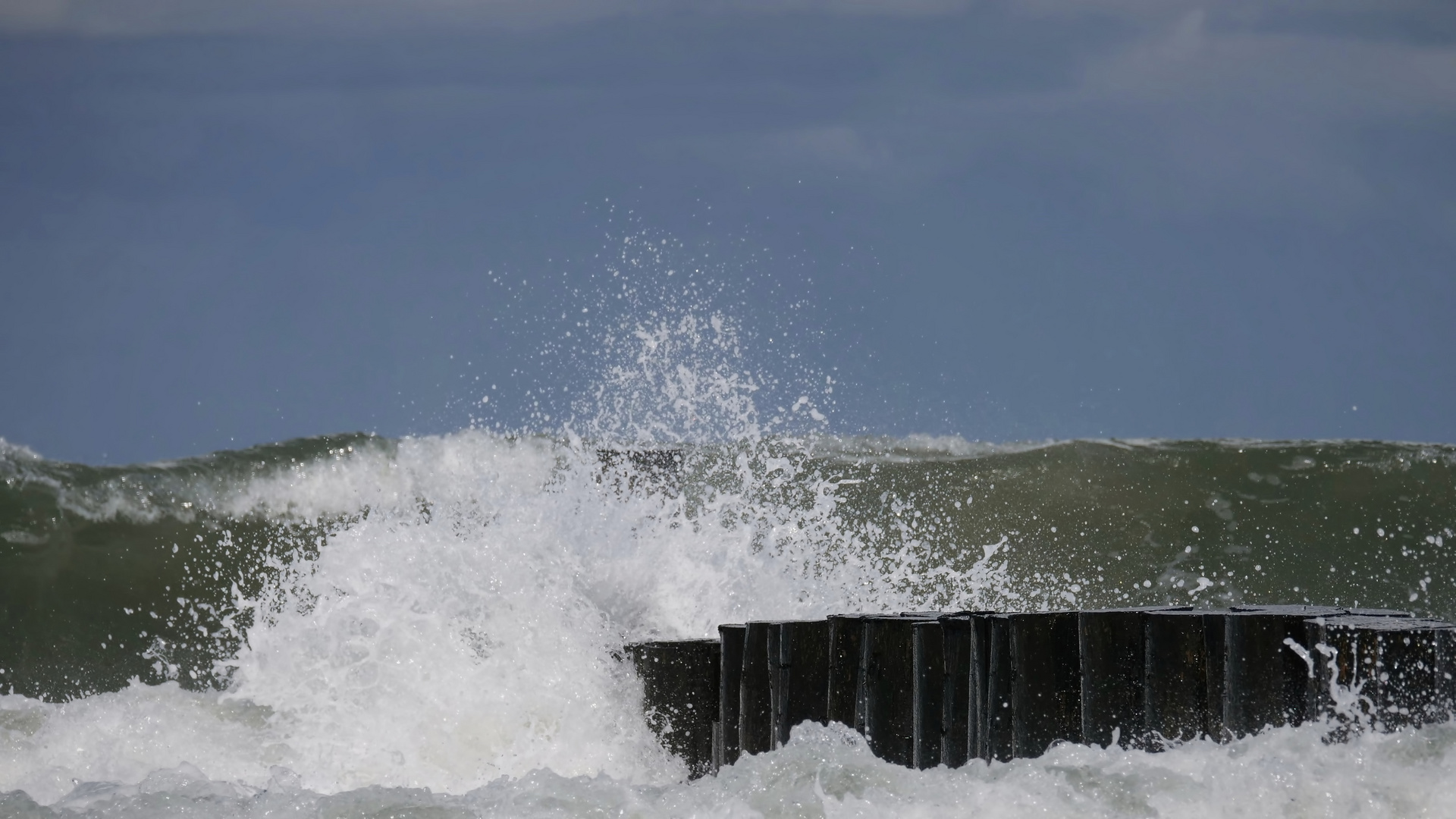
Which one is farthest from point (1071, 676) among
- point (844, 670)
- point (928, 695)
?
point (844, 670)

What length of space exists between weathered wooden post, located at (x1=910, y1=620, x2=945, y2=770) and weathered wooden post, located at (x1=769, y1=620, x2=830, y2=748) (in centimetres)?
36

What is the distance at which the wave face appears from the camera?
10.2 feet

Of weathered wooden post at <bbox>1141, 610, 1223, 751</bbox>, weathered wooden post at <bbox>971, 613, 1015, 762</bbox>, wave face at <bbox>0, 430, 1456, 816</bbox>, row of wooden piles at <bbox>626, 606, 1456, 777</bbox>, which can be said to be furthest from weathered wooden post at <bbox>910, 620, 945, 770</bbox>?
weathered wooden post at <bbox>1141, 610, 1223, 751</bbox>

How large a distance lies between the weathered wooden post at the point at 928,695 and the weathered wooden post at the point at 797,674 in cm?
36

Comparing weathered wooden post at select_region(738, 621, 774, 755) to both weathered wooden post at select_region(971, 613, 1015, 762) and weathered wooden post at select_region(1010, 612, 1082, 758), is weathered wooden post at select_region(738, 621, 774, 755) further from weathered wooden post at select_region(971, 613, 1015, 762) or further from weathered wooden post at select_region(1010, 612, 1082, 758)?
weathered wooden post at select_region(1010, 612, 1082, 758)

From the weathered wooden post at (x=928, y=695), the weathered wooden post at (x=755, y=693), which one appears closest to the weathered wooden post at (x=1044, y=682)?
the weathered wooden post at (x=928, y=695)

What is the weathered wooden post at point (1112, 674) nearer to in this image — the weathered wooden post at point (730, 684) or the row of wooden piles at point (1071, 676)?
the row of wooden piles at point (1071, 676)

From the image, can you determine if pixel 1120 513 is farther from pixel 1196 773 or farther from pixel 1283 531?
pixel 1196 773

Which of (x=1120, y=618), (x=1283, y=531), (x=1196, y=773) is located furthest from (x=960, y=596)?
(x=1196, y=773)

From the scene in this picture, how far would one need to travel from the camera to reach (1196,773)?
2.94m

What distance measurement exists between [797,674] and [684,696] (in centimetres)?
75

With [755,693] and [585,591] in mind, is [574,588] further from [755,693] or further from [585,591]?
[755,693]

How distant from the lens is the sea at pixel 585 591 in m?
3.09

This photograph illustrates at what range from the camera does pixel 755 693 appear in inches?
173
